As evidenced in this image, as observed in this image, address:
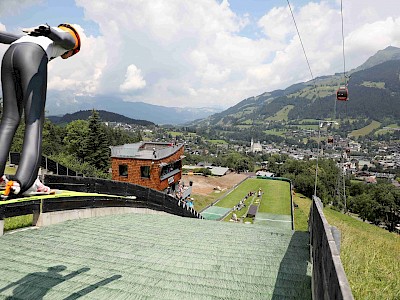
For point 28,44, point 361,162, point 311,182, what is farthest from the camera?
point 361,162

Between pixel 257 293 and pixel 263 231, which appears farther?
pixel 263 231

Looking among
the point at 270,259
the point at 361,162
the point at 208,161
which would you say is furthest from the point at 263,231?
the point at 361,162

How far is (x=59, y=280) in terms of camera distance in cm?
374

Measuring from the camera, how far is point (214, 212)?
127 ft

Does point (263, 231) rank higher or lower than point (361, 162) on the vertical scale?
higher

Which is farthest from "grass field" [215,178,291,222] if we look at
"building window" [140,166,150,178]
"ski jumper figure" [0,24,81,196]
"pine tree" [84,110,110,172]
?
"ski jumper figure" [0,24,81,196]

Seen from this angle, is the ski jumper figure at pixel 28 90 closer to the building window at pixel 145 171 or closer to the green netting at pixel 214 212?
the building window at pixel 145 171

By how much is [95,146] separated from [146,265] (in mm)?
46007

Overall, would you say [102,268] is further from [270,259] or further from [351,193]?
[351,193]

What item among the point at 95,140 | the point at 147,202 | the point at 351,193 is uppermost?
the point at 95,140

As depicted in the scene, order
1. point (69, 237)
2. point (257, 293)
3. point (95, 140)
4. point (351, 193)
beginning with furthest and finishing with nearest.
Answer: point (351, 193)
point (95, 140)
point (69, 237)
point (257, 293)

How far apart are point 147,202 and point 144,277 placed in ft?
28.4

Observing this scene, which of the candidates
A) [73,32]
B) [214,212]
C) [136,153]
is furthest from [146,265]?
[214,212]

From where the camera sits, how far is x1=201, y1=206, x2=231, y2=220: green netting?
116ft
